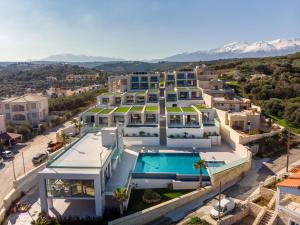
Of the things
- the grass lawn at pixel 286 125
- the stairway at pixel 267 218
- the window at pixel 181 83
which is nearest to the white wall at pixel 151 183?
the stairway at pixel 267 218

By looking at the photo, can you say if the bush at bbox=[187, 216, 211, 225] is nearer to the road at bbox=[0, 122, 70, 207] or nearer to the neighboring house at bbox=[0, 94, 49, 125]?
the road at bbox=[0, 122, 70, 207]

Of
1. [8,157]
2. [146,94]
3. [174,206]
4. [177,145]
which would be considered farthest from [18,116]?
[174,206]

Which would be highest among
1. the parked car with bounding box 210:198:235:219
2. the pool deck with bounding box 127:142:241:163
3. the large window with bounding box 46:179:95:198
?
the large window with bounding box 46:179:95:198

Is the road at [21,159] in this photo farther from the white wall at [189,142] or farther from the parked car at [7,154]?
the white wall at [189,142]

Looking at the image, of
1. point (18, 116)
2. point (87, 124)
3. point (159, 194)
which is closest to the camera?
point (159, 194)

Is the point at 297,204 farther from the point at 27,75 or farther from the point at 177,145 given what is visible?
the point at 27,75

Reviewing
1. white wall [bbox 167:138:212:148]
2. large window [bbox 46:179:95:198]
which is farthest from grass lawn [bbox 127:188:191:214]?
white wall [bbox 167:138:212:148]

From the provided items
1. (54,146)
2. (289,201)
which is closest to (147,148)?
(54,146)
